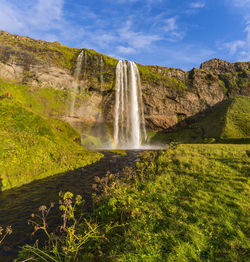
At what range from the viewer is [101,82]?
165 ft

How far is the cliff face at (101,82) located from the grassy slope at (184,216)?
42.8 metres

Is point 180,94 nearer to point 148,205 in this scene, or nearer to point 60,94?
point 60,94

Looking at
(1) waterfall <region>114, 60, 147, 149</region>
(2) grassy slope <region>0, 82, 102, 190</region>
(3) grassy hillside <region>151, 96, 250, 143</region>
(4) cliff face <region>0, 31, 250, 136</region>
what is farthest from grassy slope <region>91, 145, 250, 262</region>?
(4) cliff face <region>0, 31, 250, 136</region>

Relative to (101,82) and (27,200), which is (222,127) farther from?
(27,200)

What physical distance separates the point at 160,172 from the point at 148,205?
3403 mm

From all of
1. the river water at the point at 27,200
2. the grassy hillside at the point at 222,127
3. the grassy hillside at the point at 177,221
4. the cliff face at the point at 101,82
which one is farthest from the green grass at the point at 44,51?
the grassy hillside at the point at 177,221

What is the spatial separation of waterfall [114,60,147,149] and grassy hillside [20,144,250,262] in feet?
139

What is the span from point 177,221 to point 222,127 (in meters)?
49.4

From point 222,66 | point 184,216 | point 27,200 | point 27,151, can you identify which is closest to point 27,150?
point 27,151

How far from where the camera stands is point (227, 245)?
12.1 feet

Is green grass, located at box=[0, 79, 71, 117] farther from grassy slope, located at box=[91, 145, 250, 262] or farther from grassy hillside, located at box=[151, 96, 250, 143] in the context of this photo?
grassy slope, located at box=[91, 145, 250, 262]

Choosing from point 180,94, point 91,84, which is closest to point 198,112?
point 180,94

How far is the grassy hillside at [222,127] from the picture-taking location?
42.3 m

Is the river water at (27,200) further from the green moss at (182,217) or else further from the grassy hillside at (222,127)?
the grassy hillside at (222,127)
